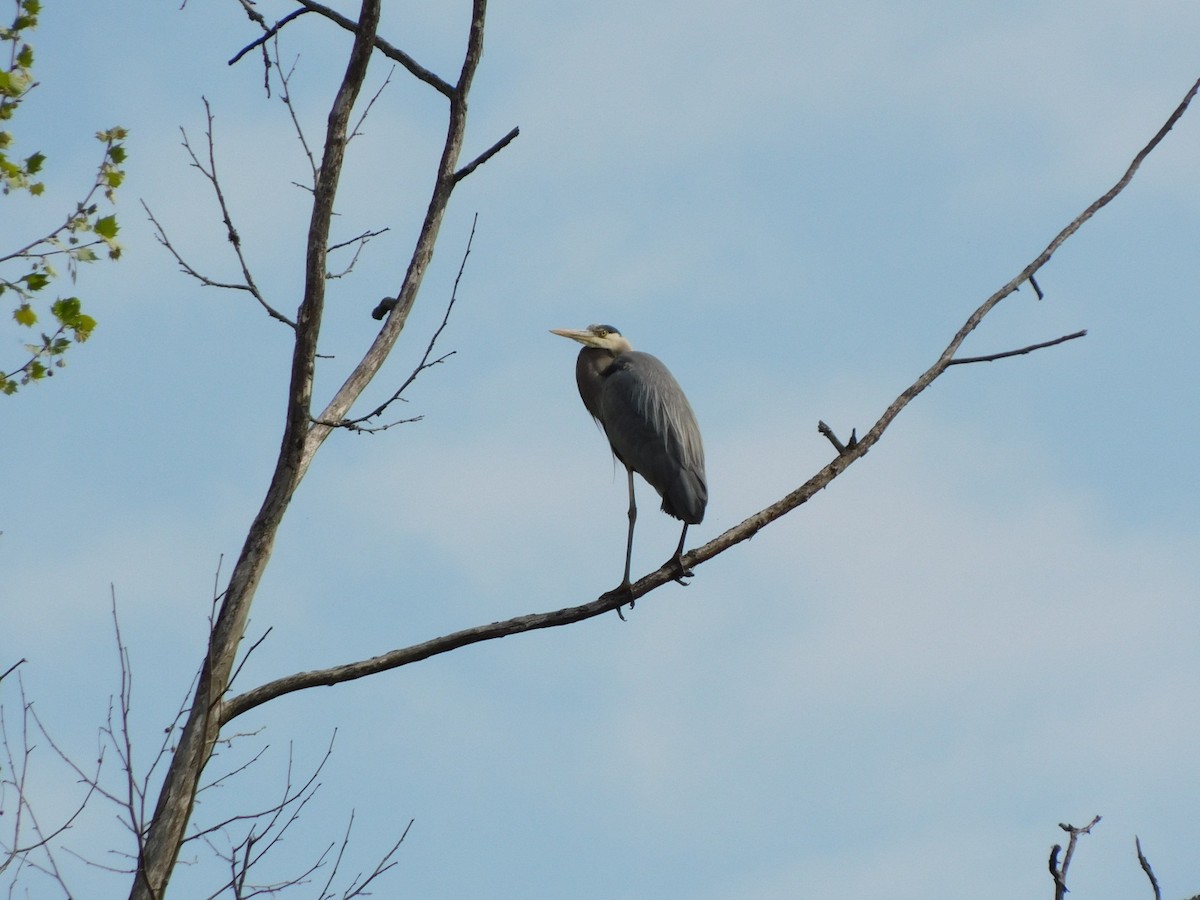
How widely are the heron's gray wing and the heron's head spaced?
1.88 ft

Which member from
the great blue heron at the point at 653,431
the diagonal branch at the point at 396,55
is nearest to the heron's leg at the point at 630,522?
the great blue heron at the point at 653,431

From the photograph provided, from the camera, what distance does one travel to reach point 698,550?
5777 millimetres

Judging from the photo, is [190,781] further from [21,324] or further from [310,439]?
[21,324]

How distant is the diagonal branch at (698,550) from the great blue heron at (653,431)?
0.96 metres

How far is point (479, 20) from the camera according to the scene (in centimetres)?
625

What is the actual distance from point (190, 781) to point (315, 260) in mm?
1976

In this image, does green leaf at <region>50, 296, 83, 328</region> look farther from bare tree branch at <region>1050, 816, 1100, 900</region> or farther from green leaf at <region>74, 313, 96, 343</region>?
bare tree branch at <region>1050, 816, 1100, 900</region>

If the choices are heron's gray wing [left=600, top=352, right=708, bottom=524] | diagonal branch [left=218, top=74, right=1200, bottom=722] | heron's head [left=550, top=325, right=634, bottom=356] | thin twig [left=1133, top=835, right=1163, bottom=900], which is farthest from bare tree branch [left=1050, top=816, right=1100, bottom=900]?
heron's head [left=550, top=325, right=634, bottom=356]

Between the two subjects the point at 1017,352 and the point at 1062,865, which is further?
the point at 1017,352

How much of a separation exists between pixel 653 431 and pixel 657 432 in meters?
0.04

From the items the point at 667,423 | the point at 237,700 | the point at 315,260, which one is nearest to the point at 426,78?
the point at 315,260

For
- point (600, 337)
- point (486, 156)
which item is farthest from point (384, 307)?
point (600, 337)

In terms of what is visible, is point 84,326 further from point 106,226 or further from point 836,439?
point 836,439

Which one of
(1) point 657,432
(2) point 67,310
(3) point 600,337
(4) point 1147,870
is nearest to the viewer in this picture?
(4) point 1147,870
